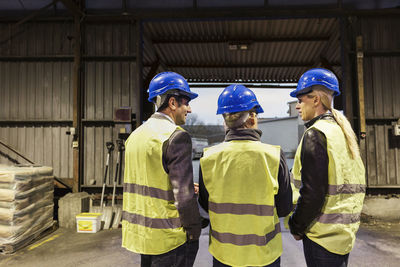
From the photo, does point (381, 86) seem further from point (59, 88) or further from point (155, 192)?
point (59, 88)

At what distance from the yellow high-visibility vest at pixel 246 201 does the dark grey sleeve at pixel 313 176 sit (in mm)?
222

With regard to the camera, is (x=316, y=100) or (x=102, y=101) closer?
(x=316, y=100)

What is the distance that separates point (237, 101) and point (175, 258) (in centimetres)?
130

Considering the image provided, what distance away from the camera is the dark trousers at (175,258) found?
1937mm

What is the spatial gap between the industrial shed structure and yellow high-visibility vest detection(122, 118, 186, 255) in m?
5.18

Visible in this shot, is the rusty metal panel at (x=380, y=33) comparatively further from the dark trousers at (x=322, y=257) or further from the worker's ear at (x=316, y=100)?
the dark trousers at (x=322, y=257)

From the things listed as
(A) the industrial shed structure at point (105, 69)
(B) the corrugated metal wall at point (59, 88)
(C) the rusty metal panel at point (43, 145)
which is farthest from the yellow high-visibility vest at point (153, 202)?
(C) the rusty metal panel at point (43, 145)

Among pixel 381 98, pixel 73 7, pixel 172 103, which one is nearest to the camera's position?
pixel 172 103

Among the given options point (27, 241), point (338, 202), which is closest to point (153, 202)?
point (338, 202)

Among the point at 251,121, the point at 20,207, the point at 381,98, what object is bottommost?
the point at 20,207

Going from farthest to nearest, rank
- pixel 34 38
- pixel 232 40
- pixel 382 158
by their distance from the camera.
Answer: pixel 232 40
pixel 34 38
pixel 382 158

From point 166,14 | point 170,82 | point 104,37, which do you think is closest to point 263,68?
point 166,14

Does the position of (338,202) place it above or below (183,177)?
below

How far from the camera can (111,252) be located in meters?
4.67
